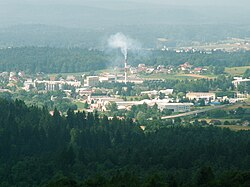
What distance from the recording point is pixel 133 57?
116938 millimetres

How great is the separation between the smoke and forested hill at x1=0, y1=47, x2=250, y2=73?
6.26 metres

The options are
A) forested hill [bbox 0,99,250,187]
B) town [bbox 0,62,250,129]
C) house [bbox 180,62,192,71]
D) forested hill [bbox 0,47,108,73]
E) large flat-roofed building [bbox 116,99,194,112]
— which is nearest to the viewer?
forested hill [bbox 0,99,250,187]

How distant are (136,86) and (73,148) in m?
41.5

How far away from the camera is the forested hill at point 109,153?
118 ft

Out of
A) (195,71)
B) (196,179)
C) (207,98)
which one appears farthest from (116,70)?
(196,179)

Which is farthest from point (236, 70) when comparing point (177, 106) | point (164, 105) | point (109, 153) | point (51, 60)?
point (109, 153)

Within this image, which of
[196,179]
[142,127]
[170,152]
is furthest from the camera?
[142,127]

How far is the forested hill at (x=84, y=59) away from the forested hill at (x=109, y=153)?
5028 centimetres

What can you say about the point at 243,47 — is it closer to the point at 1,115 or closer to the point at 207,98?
the point at 207,98

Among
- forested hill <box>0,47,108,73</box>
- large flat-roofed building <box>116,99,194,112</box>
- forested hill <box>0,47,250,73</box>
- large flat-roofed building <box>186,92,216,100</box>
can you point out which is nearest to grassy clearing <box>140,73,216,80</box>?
forested hill <box>0,47,250,73</box>

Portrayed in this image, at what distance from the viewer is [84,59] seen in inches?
4370

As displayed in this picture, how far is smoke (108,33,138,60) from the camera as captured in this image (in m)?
133

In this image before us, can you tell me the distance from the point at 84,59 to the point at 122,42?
3475 cm

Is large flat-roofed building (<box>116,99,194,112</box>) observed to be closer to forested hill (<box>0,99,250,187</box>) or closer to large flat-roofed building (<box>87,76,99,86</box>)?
large flat-roofed building (<box>87,76,99,86</box>)
